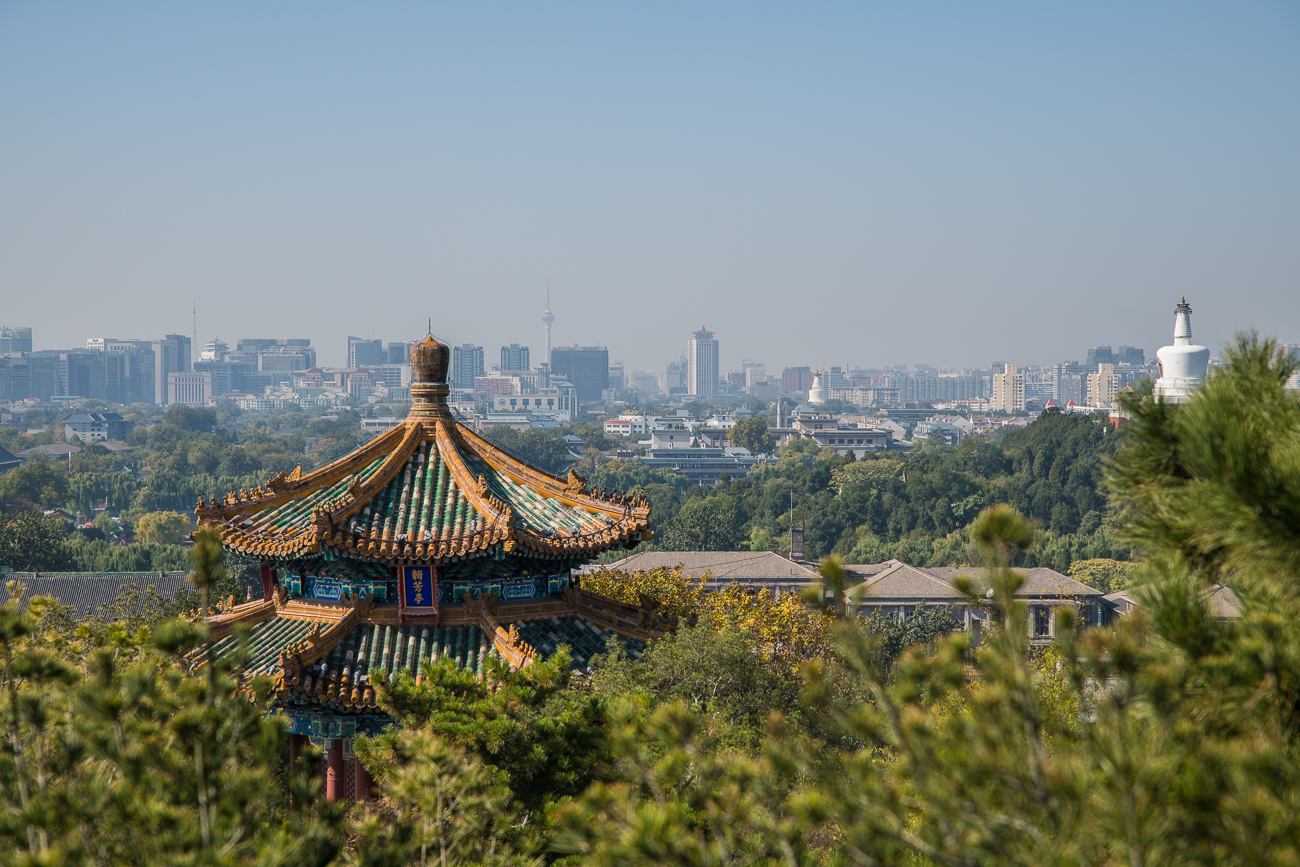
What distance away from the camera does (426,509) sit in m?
9.84

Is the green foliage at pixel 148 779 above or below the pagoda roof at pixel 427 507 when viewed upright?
below

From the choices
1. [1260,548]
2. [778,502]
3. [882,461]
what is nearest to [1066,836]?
[1260,548]

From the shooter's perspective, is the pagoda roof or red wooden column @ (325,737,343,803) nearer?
red wooden column @ (325,737,343,803)

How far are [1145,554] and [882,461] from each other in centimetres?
7888

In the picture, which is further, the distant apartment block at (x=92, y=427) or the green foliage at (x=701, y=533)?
the distant apartment block at (x=92, y=427)

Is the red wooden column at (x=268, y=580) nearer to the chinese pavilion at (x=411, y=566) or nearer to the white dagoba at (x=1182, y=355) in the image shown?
the chinese pavilion at (x=411, y=566)

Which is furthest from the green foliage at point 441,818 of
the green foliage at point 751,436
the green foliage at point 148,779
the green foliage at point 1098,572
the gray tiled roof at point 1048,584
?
the green foliage at point 751,436

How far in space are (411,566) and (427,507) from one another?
68 cm

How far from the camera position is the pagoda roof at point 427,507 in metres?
9.15

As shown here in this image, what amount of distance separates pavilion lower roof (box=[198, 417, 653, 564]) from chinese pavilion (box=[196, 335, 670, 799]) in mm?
14

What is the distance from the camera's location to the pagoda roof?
915 centimetres

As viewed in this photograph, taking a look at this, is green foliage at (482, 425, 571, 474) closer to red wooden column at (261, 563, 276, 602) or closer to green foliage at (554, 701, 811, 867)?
red wooden column at (261, 563, 276, 602)

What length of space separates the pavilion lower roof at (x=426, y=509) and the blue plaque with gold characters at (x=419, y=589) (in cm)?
31

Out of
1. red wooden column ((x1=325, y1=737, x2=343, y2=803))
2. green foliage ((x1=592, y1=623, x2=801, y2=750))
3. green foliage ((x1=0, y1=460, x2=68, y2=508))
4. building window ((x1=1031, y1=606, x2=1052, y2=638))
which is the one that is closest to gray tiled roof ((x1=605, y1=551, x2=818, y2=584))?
building window ((x1=1031, y1=606, x2=1052, y2=638))
